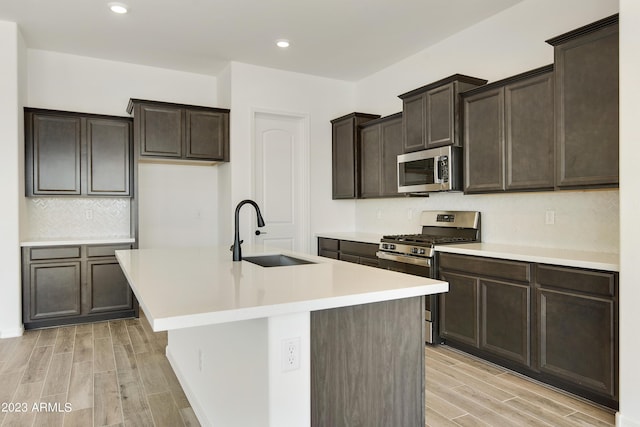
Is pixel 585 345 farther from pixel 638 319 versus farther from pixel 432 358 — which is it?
pixel 432 358

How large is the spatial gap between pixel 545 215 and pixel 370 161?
2.21 meters

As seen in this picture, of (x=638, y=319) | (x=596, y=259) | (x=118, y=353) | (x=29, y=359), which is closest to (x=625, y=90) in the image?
(x=596, y=259)

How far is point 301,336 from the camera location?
1546mm

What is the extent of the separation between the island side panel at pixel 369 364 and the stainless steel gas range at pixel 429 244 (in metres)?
1.82

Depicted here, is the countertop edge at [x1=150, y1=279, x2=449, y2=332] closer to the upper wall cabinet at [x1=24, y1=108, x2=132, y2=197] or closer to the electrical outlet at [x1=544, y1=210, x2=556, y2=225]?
the electrical outlet at [x1=544, y1=210, x2=556, y2=225]

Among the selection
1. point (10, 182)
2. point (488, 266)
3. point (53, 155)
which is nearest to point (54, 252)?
point (10, 182)

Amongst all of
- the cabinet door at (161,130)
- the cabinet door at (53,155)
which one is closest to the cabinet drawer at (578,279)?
the cabinet door at (161,130)

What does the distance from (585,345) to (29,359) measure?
13.2ft

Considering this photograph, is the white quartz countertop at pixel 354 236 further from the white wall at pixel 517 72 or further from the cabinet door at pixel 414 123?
the cabinet door at pixel 414 123

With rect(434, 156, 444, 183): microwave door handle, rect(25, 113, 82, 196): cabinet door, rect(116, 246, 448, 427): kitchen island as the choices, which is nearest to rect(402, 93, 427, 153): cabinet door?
rect(434, 156, 444, 183): microwave door handle

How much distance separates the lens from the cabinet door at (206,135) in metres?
4.89

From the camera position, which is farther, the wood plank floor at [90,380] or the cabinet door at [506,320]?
the cabinet door at [506,320]

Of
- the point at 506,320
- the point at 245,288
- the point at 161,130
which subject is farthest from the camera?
the point at 161,130

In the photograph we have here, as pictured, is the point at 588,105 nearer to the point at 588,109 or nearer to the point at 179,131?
the point at 588,109
